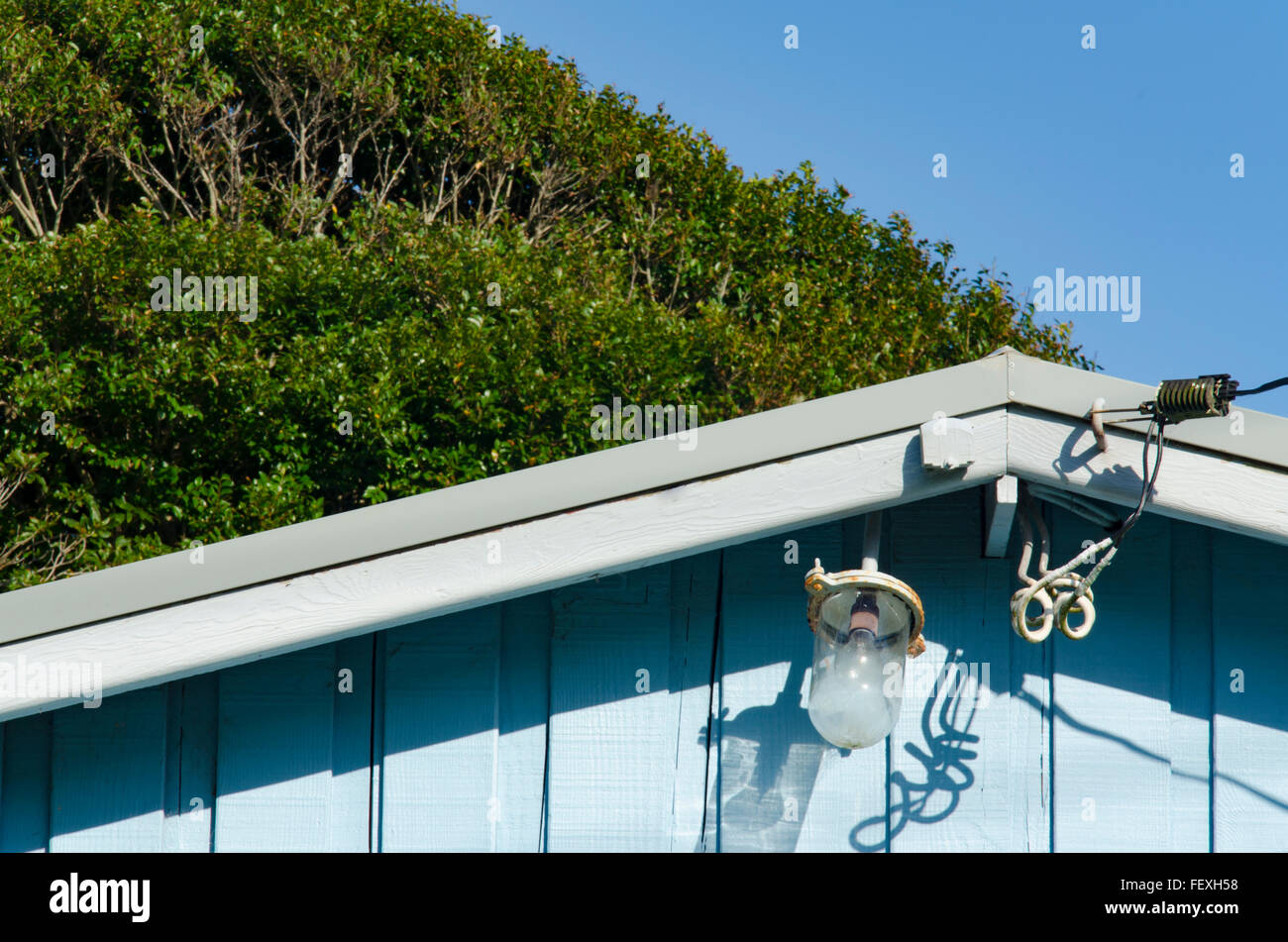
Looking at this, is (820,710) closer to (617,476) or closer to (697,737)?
(697,737)

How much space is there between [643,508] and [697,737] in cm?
51

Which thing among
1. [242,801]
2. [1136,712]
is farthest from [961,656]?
[242,801]

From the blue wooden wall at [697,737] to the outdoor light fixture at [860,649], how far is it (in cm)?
20

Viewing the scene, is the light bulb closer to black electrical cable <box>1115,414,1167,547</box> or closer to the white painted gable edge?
the white painted gable edge

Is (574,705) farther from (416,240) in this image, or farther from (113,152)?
(113,152)

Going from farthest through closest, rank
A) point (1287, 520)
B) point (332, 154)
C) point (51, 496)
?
1. point (332, 154)
2. point (51, 496)
3. point (1287, 520)

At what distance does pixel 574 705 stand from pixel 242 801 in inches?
27.2

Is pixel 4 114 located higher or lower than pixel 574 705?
higher

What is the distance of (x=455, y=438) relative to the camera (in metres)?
9.79

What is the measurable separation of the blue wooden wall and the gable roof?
25 centimetres

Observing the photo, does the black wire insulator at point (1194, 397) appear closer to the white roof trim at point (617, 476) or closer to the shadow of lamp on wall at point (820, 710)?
the white roof trim at point (617, 476)

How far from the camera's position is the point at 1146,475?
2.10 metres

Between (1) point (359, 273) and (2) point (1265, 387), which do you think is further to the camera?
(1) point (359, 273)

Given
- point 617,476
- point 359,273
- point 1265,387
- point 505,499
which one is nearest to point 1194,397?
point 1265,387
